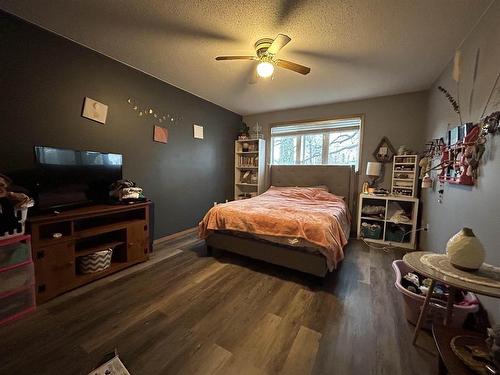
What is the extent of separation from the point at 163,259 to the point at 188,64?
245 cm

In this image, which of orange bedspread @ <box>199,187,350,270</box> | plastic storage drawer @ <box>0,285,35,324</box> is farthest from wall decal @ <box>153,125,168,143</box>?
plastic storage drawer @ <box>0,285,35,324</box>

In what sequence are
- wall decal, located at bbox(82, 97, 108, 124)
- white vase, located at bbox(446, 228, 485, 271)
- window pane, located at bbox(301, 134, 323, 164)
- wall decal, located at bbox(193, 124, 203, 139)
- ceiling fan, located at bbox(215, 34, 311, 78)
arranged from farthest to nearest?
window pane, located at bbox(301, 134, 323, 164) < wall decal, located at bbox(193, 124, 203, 139) < wall decal, located at bbox(82, 97, 108, 124) < ceiling fan, located at bbox(215, 34, 311, 78) < white vase, located at bbox(446, 228, 485, 271)

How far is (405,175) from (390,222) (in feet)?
2.59

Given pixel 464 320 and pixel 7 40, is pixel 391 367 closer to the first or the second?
pixel 464 320

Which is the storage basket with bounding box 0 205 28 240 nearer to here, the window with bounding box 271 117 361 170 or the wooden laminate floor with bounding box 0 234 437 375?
the wooden laminate floor with bounding box 0 234 437 375

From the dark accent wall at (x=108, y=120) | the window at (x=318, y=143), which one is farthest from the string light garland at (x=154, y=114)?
the window at (x=318, y=143)

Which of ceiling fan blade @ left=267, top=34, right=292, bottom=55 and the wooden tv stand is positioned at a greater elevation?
ceiling fan blade @ left=267, top=34, right=292, bottom=55

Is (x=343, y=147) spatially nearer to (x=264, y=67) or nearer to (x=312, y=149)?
(x=312, y=149)

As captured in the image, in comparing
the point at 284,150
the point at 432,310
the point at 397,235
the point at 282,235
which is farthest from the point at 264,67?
the point at 397,235

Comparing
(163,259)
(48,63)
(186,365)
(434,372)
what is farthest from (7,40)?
(434,372)

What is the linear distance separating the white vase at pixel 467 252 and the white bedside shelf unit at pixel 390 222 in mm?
2332

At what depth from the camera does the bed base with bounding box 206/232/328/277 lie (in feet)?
6.78

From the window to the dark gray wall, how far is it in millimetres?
1468

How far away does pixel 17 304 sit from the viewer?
1.58 m
